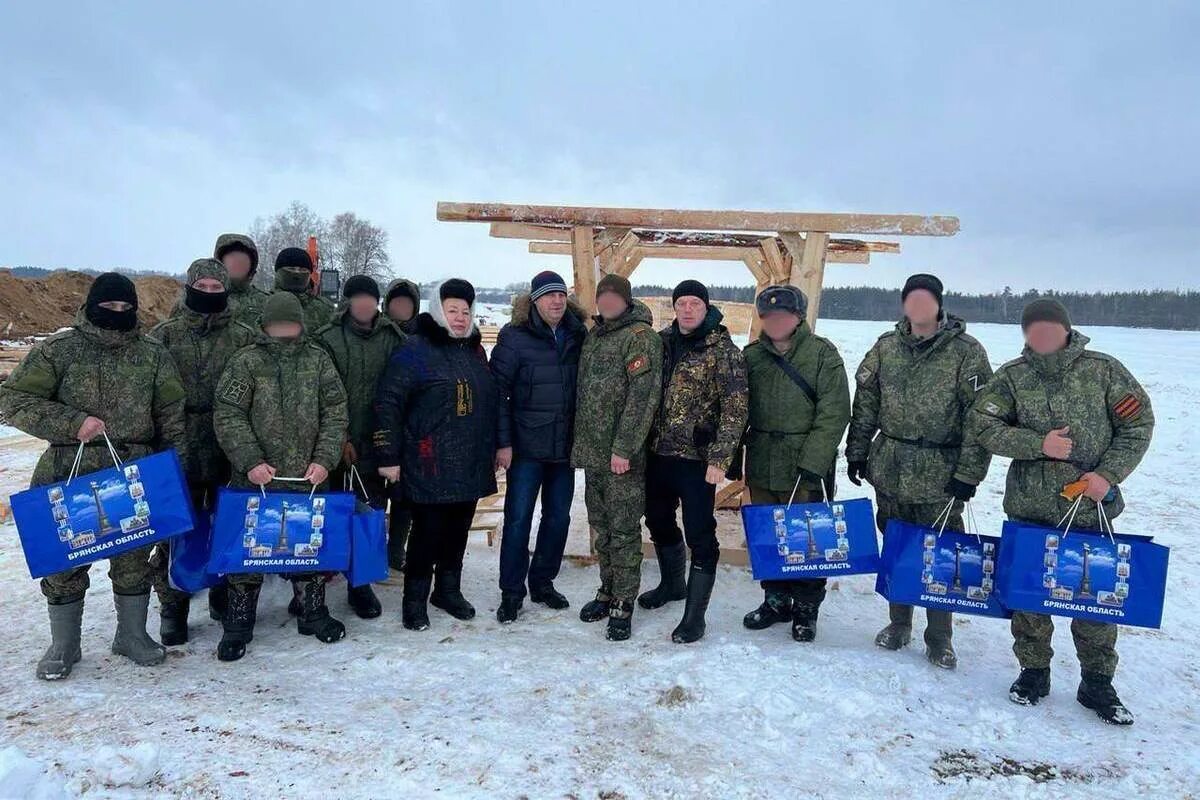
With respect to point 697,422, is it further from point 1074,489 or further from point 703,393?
point 1074,489

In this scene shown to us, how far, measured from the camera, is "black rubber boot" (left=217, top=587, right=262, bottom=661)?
12.2 ft

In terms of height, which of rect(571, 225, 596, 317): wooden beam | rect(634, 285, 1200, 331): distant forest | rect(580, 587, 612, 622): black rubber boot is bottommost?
rect(580, 587, 612, 622): black rubber boot

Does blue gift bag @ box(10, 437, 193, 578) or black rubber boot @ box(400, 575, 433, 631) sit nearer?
blue gift bag @ box(10, 437, 193, 578)

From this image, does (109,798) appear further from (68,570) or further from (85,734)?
(68,570)

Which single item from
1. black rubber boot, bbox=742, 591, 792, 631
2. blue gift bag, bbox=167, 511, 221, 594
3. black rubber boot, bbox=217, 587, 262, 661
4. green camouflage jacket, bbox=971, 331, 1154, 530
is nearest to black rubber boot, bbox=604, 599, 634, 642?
black rubber boot, bbox=742, 591, 792, 631

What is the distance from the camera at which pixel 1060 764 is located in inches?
117

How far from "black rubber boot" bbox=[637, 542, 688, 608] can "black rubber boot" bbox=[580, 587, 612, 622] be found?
27 centimetres

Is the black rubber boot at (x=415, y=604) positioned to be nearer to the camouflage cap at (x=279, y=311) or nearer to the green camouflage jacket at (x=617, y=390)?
the green camouflage jacket at (x=617, y=390)

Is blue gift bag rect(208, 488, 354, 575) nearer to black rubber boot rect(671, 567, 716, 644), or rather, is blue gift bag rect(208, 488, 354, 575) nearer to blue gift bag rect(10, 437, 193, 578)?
blue gift bag rect(10, 437, 193, 578)

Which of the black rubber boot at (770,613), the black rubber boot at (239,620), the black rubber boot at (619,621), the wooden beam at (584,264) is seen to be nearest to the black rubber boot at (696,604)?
the black rubber boot at (619,621)

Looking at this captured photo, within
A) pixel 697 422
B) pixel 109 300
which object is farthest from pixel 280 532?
pixel 697 422

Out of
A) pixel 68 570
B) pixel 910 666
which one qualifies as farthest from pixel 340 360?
pixel 910 666

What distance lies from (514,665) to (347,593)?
1569mm

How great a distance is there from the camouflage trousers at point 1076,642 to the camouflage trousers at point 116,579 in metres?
4.38
